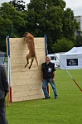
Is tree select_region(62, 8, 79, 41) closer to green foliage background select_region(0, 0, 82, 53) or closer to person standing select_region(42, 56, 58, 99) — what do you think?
green foliage background select_region(0, 0, 82, 53)

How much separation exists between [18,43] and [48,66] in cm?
155

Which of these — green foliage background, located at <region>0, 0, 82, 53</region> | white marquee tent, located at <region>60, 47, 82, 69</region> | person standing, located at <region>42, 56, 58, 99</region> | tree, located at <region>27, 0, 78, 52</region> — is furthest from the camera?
tree, located at <region>27, 0, 78, 52</region>

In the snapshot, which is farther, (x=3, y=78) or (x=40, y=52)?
(x=40, y=52)

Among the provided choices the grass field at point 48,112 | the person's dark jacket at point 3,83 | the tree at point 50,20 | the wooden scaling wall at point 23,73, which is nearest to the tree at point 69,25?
the tree at point 50,20

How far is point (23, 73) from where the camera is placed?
49.5ft

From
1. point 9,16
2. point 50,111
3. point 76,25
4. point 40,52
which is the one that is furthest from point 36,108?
point 76,25

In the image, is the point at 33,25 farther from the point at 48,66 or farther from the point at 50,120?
the point at 50,120

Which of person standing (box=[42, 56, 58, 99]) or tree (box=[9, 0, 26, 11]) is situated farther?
tree (box=[9, 0, 26, 11])

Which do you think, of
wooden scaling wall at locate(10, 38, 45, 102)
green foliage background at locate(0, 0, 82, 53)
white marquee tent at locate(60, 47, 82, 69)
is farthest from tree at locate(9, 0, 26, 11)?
wooden scaling wall at locate(10, 38, 45, 102)

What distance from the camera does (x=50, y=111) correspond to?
1195cm

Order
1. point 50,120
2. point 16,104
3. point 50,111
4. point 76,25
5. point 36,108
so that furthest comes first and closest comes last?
1. point 76,25
2. point 16,104
3. point 36,108
4. point 50,111
5. point 50,120

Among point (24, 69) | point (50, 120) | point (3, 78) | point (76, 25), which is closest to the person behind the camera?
point (3, 78)

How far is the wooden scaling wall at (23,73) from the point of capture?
14.8 metres

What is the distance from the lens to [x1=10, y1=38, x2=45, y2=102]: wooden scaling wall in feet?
48.4
